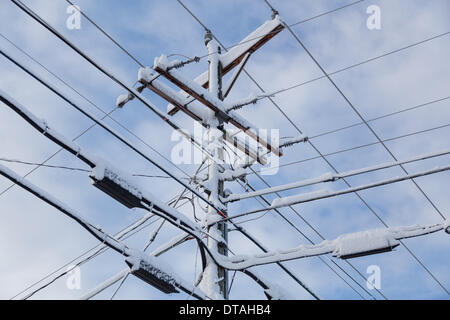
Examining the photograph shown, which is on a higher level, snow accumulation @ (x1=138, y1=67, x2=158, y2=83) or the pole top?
the pole top

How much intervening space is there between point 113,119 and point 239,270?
315cm

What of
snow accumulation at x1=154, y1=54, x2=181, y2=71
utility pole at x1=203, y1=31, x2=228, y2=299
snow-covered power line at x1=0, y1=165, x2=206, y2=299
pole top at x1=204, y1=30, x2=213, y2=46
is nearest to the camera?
snow-covered power line at x1=0, y1=165, x2=206, y2=299

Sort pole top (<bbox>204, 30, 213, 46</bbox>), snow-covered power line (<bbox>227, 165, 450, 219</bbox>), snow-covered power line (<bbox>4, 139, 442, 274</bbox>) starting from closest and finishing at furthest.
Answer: snow-covered power line (<bbox>4, 139, 442, 274</bbox>)
snow-covered power line (<bbox>227, 165, 450, 219</bbox>)
pole top (<bbox>204, 30, 213, 46</bbox>)

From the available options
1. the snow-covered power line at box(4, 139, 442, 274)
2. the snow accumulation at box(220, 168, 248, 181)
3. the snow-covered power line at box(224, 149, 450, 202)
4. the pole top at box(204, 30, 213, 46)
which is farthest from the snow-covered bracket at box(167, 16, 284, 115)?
the snow-covered power line at box(4, 139, 442, 274)

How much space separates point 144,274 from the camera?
22.5 feet

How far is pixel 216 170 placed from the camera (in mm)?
9266

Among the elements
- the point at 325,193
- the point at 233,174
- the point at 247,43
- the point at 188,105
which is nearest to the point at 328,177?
the point at 325,193

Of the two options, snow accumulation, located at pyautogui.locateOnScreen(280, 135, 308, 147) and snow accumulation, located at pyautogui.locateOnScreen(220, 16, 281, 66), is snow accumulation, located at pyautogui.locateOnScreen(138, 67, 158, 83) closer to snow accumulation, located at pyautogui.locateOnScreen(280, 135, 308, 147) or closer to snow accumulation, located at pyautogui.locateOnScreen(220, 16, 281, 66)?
snow accumulation, located at pyautogui.locateOnScreen(220, 16, 281, 66)

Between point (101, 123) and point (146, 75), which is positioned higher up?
point (146, 75)

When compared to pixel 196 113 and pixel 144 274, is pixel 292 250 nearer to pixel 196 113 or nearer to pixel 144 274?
pixel 144 274

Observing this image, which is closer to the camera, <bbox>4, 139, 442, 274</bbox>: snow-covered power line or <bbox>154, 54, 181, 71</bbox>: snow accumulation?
<bbox>4, 139, 442, 274</bbox>: snow-covered power line

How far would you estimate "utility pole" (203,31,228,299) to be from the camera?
816 centimetres

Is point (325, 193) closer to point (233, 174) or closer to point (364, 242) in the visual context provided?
point (364, 242)
